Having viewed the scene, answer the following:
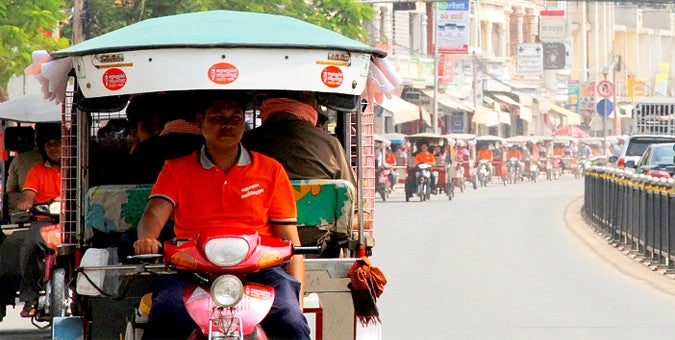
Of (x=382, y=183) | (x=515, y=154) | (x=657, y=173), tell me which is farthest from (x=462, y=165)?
(x=657, y=173)

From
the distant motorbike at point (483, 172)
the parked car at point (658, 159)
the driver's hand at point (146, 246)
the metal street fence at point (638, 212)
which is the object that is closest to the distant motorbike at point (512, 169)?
the distant motorbike at point (483, 172)

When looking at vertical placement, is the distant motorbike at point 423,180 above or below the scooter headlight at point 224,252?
below

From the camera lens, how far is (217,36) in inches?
309

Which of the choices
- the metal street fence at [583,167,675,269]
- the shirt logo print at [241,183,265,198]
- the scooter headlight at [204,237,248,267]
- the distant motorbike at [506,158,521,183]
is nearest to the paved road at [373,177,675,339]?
the metal street fence at [583,167,675,269]

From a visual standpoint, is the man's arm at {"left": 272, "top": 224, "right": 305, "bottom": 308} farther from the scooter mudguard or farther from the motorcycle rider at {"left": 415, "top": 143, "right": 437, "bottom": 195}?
the motorcycle rider at {"left": 415, "top": 143, "right": 437, "bottom": 195}

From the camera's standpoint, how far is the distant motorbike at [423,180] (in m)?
46.4

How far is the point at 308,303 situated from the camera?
813 centimetres

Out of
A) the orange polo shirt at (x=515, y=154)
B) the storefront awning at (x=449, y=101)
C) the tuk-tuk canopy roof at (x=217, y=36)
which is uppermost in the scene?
the storefront awning at (x=449, y=101)

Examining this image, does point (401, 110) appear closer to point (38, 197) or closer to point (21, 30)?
point (21, 30)

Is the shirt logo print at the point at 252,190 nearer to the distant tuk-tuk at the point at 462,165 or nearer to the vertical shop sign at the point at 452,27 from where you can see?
the distant tuk-tuk at the point at 462,165

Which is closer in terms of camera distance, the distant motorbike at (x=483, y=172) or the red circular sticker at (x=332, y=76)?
the red circular sticker at (x=332, y=76)

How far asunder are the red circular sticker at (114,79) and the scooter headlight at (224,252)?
1416 millimetres

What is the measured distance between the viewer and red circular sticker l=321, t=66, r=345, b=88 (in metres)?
7.94

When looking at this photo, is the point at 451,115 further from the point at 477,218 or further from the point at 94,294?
the point at 94,294
